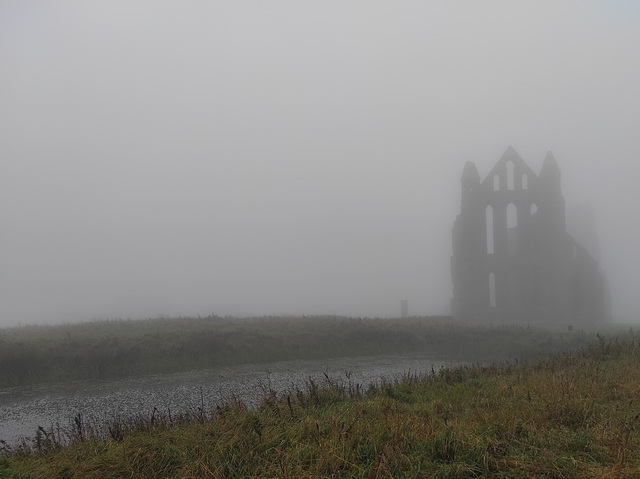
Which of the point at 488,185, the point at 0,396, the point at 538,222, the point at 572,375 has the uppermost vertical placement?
the point at 488,185

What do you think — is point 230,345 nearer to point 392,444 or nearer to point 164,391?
point 164,391

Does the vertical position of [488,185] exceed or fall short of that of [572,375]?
it exceeds it

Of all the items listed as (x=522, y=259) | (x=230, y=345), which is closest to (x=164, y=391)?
(x=230, y=345)

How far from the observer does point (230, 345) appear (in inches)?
736

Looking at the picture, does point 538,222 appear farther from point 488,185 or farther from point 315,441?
point 315,441

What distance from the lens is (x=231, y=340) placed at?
19219 millimetres

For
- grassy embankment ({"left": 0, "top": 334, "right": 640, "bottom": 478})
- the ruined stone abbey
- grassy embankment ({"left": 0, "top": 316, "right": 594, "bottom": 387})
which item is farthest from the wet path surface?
the ruined stone abbey

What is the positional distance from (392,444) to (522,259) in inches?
1283

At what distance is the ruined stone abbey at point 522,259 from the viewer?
104 ft

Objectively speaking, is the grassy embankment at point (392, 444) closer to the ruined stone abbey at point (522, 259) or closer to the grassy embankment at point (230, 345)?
the grassy embankment at point (230, 345)

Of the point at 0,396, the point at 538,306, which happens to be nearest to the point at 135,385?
the point at 0,396

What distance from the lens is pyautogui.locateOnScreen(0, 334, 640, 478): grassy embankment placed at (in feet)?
13.0

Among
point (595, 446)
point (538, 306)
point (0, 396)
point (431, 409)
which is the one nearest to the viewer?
point (595, 446)

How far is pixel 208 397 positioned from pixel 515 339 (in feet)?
55.4
